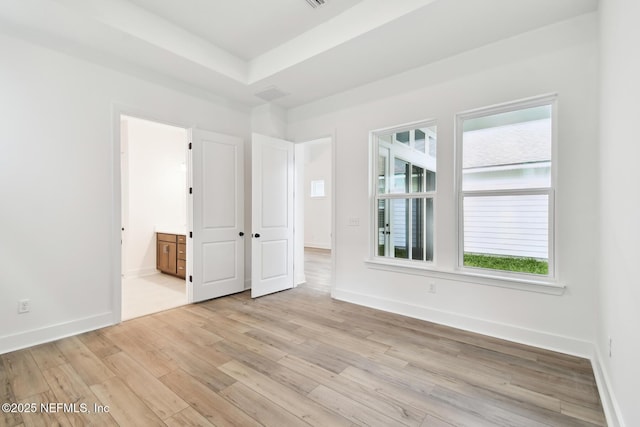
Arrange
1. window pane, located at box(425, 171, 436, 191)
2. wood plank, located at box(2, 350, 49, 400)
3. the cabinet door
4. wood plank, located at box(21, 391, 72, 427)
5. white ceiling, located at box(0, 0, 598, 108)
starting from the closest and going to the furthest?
wood plank, located at box(21, 391, 72, 427) < wood plank, located at box(2, 350, 49, 400) < white ceiling, located at box(0, 0, 598, 108) < window pane, located at box(425, 171, 436, 191) < the cabinet door

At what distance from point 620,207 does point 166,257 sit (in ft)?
19.9

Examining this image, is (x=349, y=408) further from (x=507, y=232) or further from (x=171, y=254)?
(x=171, y=254)

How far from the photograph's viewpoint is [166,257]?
5.46 m

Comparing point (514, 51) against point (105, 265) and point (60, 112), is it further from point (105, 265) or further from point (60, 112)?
point (105, 265)

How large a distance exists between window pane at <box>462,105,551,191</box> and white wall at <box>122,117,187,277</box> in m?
4.80

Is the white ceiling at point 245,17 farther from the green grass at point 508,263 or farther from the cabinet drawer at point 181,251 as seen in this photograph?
the cabinet drawer at point 181,251

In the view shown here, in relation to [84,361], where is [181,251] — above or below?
above

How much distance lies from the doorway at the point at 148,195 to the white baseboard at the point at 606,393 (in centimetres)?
499

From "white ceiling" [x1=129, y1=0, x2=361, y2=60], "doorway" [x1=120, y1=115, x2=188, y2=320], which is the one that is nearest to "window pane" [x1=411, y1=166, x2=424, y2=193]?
"white ceiling" [x1=129, y1=0, x2=361, y2=60]

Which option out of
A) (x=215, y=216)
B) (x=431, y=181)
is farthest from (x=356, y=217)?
(x=215, y=216)

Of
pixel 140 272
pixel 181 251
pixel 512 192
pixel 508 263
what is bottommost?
pixel 140 272

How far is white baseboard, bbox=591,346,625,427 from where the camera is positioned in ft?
5.27

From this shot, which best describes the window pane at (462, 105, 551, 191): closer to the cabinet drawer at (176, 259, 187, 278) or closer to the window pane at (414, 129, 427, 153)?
the window pane at (414, 129, 427, 153)

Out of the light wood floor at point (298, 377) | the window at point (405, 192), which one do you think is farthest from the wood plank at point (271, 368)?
the window at point (405, 192)
